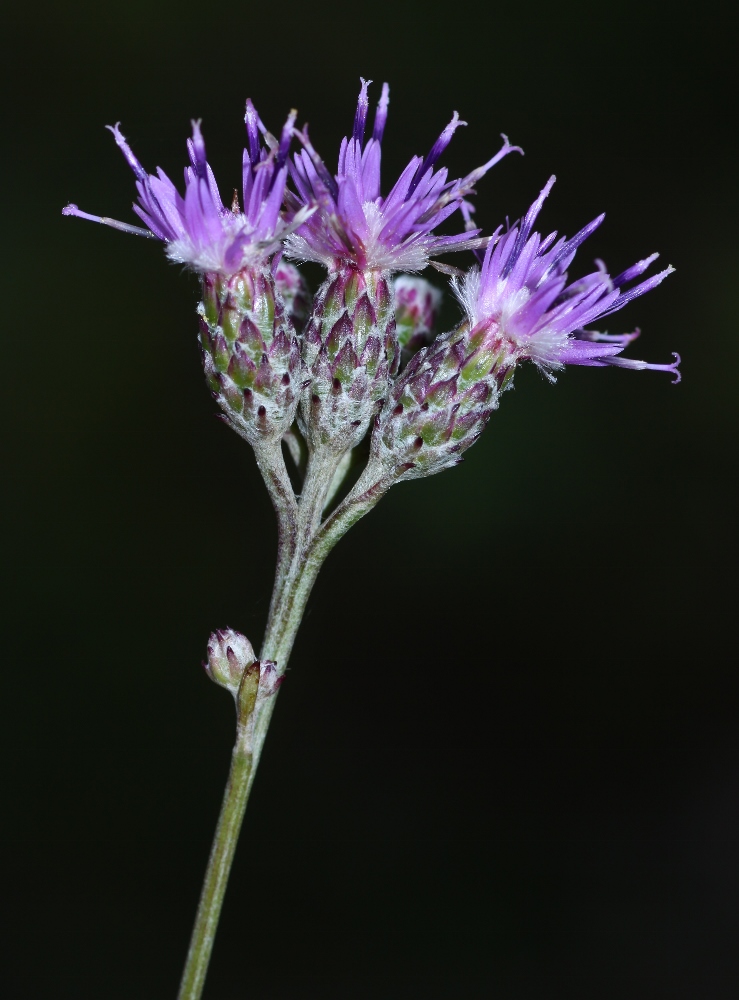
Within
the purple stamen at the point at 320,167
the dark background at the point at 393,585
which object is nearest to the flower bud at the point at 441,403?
the purple stamen at the point at 320,167

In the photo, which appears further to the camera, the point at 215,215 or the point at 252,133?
the point at 252,133

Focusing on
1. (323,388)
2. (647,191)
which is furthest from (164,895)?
(647,191)

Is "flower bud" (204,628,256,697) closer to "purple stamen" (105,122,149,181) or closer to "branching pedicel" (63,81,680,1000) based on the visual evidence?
"branching pedicel" (63,81,680,1000)

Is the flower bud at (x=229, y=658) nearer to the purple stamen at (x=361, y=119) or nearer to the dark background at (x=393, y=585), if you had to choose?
the purple stamen at (x=361, y=119)

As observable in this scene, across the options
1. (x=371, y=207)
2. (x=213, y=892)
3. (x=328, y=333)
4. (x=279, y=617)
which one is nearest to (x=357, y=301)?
(x=328, y=333)

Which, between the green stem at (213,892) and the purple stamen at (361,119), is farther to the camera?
the purple stamen at (361,119)

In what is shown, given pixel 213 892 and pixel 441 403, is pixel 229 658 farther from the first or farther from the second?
pixel 441 403

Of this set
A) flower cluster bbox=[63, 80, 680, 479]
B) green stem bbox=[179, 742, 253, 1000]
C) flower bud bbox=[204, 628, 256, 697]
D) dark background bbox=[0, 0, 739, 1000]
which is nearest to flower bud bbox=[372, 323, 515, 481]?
flower cluster bbox=[63, 80, 680, 479]

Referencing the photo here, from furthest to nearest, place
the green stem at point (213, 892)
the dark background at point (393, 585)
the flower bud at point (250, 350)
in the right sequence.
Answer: the dark background at point (393, 585)
the flower bud at point (250, 350)
the green stem at point (213, 892)
